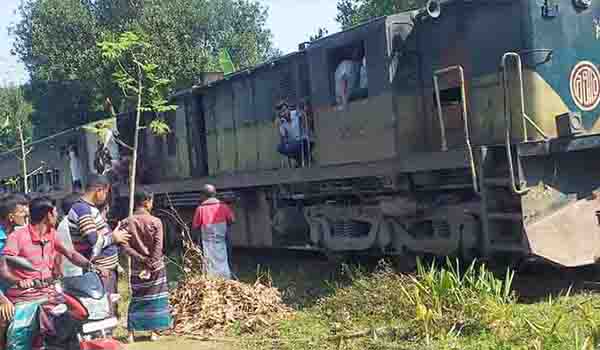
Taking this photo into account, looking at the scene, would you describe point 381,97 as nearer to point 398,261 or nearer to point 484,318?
point 398,261

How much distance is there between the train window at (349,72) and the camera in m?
8.76

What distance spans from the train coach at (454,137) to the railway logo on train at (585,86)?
15 millimetres

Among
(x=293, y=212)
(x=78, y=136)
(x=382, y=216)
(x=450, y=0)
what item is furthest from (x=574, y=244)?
(x=78, y=136)

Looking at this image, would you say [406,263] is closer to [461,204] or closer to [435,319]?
[461,204]

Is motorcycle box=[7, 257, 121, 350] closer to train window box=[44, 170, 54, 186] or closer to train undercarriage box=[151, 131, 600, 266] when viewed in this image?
train undercarriage box=[151, 131, 600, 266]

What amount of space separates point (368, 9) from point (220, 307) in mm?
22646

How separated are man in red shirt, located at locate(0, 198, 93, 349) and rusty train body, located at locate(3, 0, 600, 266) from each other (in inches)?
159

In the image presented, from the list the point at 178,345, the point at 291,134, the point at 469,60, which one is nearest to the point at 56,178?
the point at 291,134

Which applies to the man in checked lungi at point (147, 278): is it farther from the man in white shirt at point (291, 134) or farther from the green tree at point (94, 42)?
the green tree at point (94, 42)

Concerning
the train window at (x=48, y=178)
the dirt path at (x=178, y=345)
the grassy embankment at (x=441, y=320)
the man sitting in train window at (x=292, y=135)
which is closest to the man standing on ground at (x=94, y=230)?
the dirt path at (x=178, y=345)

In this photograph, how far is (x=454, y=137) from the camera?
8016mm

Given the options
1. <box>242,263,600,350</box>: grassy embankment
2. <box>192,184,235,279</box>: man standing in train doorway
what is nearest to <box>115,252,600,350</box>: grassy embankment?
<box>242,263,600,350</box>: grassy embankment

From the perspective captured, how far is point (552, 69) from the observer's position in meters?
7.34

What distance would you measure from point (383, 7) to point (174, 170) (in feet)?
49.2
